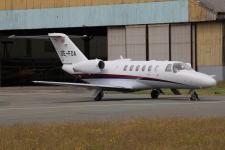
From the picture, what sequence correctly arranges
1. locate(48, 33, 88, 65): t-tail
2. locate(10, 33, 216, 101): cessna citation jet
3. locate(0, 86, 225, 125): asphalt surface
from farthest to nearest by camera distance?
locate(48, 33, 88, 65): t-tail, locate(10, 33, 216, 101): cessna citation jet, locate(0, 86, 225, 125): asphalt surface

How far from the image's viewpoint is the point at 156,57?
50.6 m

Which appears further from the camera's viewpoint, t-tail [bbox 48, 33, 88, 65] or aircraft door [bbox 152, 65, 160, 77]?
t-tail [bbox 48, 33, 88, 65]

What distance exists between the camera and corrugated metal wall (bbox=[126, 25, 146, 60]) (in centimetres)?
5112

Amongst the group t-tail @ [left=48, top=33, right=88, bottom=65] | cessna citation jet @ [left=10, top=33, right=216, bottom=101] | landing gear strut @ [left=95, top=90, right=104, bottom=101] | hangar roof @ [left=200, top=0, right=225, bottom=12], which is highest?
hangar roof @ [left=200, top=0, right=225, bottom=12]

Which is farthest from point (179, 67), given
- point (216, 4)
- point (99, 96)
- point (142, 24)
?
point (142, 24)

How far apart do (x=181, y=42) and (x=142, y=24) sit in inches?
143

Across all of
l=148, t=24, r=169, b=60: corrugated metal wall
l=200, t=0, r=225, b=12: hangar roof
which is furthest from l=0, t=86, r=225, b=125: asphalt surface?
l=148, t=24, r=169, b=60: corrugated metal wall

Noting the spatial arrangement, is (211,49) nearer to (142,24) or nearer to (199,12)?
(199,12)

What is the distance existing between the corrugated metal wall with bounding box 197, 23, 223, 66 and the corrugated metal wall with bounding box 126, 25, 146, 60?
4.88m

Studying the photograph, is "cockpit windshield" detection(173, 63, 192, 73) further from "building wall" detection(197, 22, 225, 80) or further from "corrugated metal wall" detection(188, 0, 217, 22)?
"corrugated metal wall" detection(188, 0, 217, 22)

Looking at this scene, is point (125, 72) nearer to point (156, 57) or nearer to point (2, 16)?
point (156, 57)

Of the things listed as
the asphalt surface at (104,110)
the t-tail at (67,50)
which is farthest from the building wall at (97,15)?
the asphalt surface at (104,110)

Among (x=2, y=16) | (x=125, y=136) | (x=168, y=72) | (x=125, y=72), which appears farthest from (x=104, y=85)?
(x=2, y=16)

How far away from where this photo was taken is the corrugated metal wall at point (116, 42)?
5191 cm
